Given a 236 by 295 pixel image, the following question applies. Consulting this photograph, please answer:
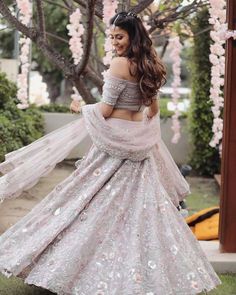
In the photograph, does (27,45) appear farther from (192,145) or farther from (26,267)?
(26,267)

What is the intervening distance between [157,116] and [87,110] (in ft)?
1.21

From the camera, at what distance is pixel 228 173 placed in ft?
14.0

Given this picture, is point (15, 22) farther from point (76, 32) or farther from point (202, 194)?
Answer: point (202, 194)

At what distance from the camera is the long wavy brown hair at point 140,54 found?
3.39 m

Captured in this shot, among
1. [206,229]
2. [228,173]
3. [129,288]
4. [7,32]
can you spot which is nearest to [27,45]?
[206,229]

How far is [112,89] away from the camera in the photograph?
3398 millimetres

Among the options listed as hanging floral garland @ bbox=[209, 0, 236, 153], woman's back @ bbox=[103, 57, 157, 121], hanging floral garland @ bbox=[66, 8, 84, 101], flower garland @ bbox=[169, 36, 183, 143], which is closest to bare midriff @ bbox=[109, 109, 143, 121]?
woman's back @ bbox=[103, 57, 157, 121]

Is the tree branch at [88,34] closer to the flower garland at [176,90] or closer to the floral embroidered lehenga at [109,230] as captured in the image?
the floral embroidered lehenga at [109,230]

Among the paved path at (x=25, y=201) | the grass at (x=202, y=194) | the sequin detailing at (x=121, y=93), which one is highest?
the sequin detailing at (x=121, y=93)

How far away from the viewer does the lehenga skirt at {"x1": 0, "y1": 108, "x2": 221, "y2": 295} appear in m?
3.19

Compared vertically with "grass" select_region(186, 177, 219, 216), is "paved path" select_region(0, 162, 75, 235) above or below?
above

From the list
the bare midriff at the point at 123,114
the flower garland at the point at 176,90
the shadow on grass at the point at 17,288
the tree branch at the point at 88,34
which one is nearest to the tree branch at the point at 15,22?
the tree branch at the point at 88,34

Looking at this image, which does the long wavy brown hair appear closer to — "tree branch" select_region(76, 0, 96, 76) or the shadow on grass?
"tree branch" select_region(76, 0, 96, 76)

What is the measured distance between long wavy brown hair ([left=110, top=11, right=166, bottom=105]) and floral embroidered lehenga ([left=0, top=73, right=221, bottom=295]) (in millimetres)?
135
